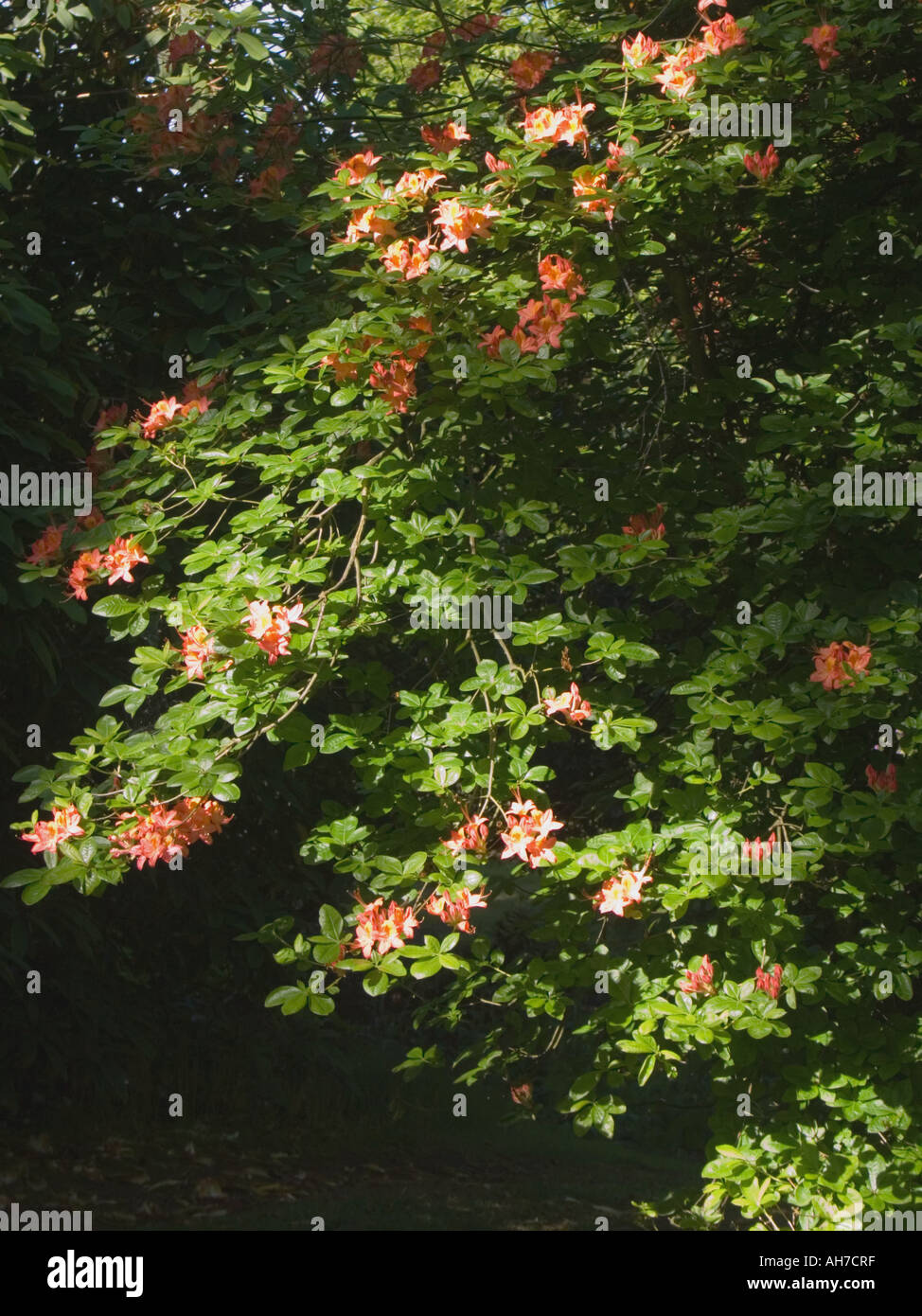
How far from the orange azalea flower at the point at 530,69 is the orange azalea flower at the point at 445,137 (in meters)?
0.31

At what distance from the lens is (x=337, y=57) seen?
3998mm

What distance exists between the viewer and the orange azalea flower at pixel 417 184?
2.84 metres

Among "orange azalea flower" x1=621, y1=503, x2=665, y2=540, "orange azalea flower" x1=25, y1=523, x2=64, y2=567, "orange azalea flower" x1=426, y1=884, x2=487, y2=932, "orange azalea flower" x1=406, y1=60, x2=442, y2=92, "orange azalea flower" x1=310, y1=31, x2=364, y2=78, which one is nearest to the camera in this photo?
"orange azalea flower" x1=426, y1=884, x2=487, y2=932

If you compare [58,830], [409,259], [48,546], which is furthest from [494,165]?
[58,830]

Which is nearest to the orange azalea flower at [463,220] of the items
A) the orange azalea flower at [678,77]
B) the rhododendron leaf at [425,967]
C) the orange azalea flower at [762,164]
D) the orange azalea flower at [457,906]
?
the orange azalea flower at [678,77]

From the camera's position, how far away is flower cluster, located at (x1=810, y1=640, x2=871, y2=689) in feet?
8.07

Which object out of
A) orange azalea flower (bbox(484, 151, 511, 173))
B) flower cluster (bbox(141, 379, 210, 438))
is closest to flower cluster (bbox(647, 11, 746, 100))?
orange azalea flower (bbox(484, 151, 511, 173))

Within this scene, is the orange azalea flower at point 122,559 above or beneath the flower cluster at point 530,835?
above

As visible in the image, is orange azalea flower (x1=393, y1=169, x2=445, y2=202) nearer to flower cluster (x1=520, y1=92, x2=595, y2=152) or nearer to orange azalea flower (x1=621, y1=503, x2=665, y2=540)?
flower cluster (x1=520, y1=92, x2=595, y2=152)

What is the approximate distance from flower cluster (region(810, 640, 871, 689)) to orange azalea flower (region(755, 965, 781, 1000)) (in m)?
0.54

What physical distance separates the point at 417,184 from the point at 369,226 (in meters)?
0.14

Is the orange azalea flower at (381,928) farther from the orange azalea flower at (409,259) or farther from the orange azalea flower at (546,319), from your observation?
the orange azalea flower at (409,259)

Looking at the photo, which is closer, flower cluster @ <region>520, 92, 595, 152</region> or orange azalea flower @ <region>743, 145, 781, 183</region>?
flower cluster @ <region>520, 92, 595, 152</region>

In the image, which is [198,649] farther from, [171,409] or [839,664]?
[839,664]
